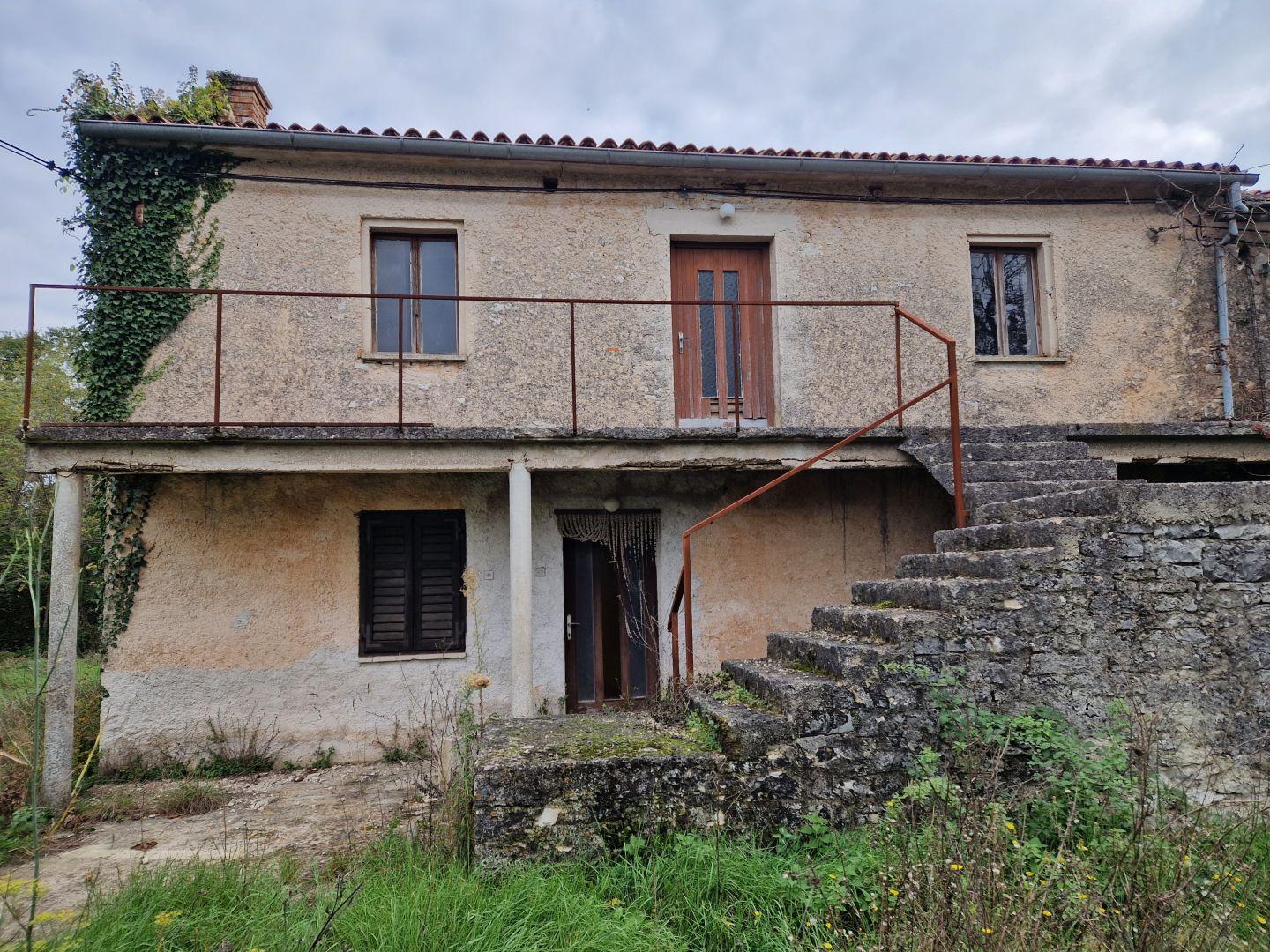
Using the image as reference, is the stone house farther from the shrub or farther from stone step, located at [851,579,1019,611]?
stone step, located at [851,579,1019,611]

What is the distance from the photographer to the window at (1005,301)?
7.76 m

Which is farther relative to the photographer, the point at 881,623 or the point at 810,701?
the point at 881,623

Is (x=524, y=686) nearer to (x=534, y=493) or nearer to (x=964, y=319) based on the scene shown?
(x=534, y=493)

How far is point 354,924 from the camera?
2654 millimetres

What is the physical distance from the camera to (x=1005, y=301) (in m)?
7.81

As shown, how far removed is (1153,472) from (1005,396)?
161 centimetres

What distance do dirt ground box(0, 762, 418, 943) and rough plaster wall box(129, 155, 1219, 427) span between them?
125 inches

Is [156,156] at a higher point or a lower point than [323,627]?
higher

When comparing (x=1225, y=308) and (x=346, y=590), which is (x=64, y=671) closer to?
(x=346, y=590)

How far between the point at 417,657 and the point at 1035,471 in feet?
17.8

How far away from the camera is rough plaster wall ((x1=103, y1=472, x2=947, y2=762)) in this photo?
21.1 ft

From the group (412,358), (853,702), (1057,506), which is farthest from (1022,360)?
(412,358)

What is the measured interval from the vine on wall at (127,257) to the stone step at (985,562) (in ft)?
21.3

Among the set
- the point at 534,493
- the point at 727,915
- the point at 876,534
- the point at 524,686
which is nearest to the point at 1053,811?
the point at 727,915
